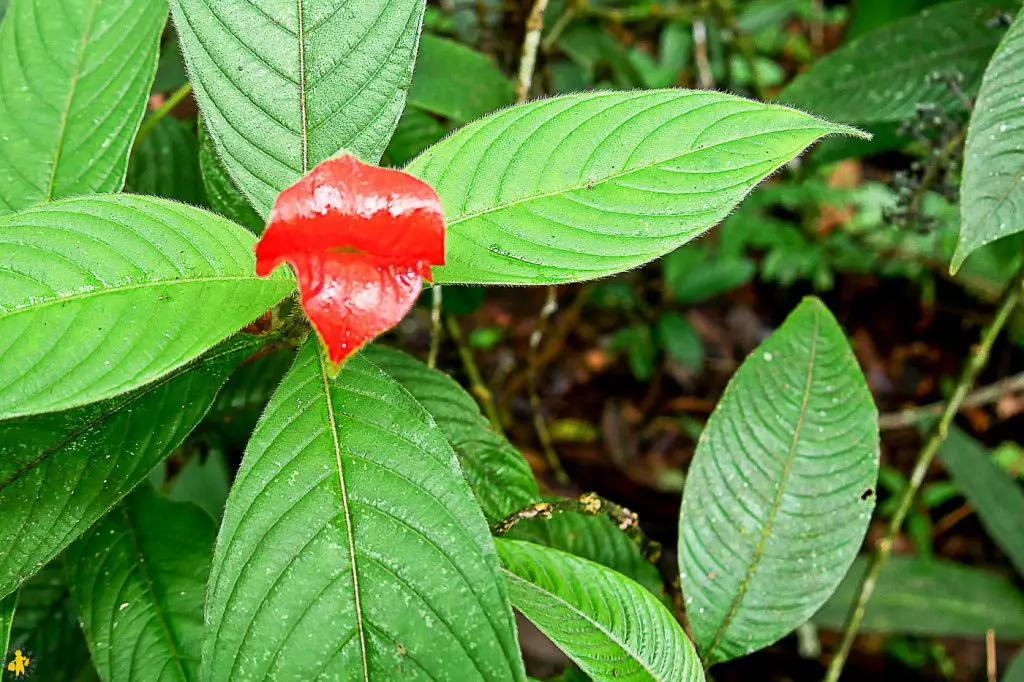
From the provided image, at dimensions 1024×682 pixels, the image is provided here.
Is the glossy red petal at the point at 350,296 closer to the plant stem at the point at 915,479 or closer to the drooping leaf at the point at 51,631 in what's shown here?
the drooping leaf at the point at 51,631

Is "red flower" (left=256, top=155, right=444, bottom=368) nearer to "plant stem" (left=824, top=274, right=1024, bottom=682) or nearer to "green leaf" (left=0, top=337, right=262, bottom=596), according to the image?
"green leaf" (left=0, top=337, right=262, bottom=596)

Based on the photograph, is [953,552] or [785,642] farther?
[953,552]

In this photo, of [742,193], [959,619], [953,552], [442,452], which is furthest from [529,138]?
[953,552]

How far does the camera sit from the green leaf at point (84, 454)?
79 cm

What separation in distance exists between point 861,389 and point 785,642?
3.42 ft

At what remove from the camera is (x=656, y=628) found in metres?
0.80

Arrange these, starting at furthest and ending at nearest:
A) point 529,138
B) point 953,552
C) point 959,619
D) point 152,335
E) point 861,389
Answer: point 953,552
point 959,619
point 861,389
point 529,138
point 152,335

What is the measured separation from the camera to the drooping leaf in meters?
1.08

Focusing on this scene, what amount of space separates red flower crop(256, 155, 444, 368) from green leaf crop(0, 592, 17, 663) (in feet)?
1.69

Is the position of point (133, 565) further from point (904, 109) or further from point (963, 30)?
point (963, 30)

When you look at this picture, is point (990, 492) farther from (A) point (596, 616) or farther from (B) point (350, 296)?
(B) point (350, 296)

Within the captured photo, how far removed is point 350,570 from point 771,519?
1.92 feet

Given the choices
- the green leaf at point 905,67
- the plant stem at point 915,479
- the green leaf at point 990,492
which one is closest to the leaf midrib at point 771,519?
the plant stem at point 915,479

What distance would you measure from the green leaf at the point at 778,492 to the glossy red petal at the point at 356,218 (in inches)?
22.7
